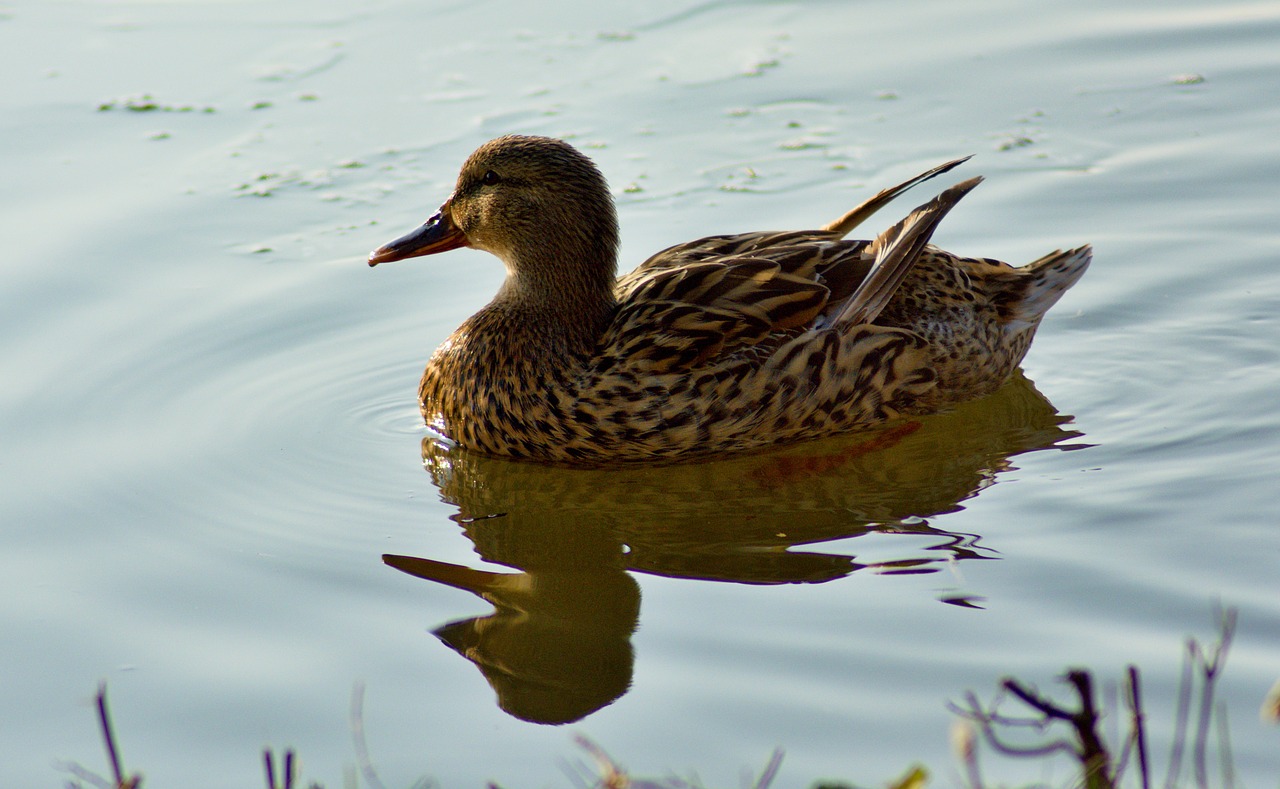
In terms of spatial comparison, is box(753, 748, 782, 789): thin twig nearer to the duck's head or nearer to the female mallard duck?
the female mallard duck

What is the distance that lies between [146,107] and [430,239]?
3598 mm

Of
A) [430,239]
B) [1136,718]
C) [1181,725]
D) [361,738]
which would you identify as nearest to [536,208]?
[430,239]

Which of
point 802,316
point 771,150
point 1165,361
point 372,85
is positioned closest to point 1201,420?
point 1165,361

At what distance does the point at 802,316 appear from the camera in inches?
244

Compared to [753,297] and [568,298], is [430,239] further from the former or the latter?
[753,297]

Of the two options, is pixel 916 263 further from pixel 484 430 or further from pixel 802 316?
pixel 484 430

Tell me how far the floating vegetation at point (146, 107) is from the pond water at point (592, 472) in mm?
50

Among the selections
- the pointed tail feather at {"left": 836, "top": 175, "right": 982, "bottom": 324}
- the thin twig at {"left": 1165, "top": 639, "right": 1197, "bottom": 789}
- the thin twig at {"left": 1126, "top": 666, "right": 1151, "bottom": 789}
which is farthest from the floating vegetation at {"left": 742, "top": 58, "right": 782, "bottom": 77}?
the thin twig at {"left": 1126, "top": 666, "right": 1151, "bottom": 789}

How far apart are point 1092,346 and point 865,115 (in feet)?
8.43

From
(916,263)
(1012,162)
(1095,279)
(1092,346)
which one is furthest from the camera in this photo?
(1012,162)

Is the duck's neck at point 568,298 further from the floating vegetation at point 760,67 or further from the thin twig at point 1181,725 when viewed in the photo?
the floating vegetation at point 760,67

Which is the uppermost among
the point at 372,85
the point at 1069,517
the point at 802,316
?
the point at 372,85

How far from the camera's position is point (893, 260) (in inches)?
242

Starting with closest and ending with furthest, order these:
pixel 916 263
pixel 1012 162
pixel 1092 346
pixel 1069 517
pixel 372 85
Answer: pixel 1069 517 < pixel 916 263 < pixel 1092 346 < pixel 1012 162 < pixel 372 85
